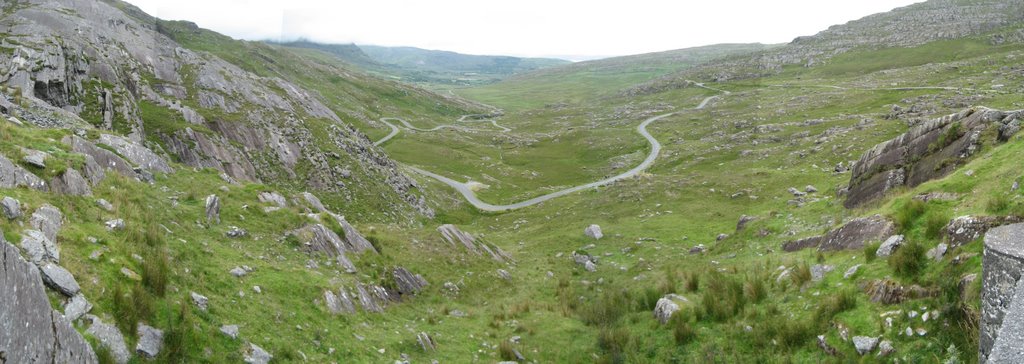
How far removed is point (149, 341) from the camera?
39.7ft

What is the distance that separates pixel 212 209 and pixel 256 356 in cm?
1278

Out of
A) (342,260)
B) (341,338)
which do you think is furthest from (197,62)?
(341,338)

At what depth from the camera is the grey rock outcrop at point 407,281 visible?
1070 inches

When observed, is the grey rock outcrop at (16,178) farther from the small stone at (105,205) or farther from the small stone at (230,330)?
the small stone at (230,330)

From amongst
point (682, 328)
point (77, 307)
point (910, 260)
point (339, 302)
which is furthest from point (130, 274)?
point (910, 260)

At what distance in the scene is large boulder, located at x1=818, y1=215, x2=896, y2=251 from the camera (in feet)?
62.1

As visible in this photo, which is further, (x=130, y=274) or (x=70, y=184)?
(x=70, y=184)

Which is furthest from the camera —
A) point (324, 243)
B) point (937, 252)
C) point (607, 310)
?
point (324, 243)

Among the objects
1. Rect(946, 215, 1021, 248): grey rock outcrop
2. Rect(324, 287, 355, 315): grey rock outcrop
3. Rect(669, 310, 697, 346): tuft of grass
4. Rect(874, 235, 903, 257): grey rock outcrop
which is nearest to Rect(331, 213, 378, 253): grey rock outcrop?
Rect(324, 287, 355, 315): grey rock outcrop

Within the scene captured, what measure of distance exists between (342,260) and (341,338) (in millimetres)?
8173

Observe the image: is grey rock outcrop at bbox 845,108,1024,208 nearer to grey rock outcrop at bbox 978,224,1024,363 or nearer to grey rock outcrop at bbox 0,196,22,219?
grey rock outcrop at bbox 978,224,1024,363

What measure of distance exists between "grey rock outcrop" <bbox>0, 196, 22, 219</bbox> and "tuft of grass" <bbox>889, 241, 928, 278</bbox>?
2624 centimetres

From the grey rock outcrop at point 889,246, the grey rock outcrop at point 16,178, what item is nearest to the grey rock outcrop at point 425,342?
the grey rock outcrop at point 16,178

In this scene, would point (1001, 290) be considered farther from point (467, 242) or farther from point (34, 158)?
point (467, 242)
